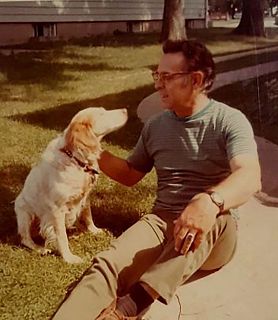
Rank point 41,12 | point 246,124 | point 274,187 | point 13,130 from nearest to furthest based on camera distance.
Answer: point 246,124 < point 274,187 < point 13,130 < point 41,12

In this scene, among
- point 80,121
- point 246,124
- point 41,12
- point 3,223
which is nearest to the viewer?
point 246,124

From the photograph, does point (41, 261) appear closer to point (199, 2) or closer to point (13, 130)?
point (13, 130)

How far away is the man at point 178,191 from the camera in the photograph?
147cm

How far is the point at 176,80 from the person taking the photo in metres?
1.69

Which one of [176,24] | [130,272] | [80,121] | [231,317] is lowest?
[231,317]

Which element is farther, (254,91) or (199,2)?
(254,91)

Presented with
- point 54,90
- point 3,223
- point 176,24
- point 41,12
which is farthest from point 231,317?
point 41,12

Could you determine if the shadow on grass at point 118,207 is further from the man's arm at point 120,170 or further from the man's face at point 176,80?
the man's face at point 176,80

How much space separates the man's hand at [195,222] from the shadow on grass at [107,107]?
1.08 metres

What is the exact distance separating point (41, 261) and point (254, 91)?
2.14 meters

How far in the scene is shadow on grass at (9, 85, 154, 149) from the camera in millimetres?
2602

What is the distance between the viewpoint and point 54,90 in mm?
3176

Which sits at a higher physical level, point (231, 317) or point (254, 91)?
point (254, 91)

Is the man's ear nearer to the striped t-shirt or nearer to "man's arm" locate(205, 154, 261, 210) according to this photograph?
the striped t-shirt
